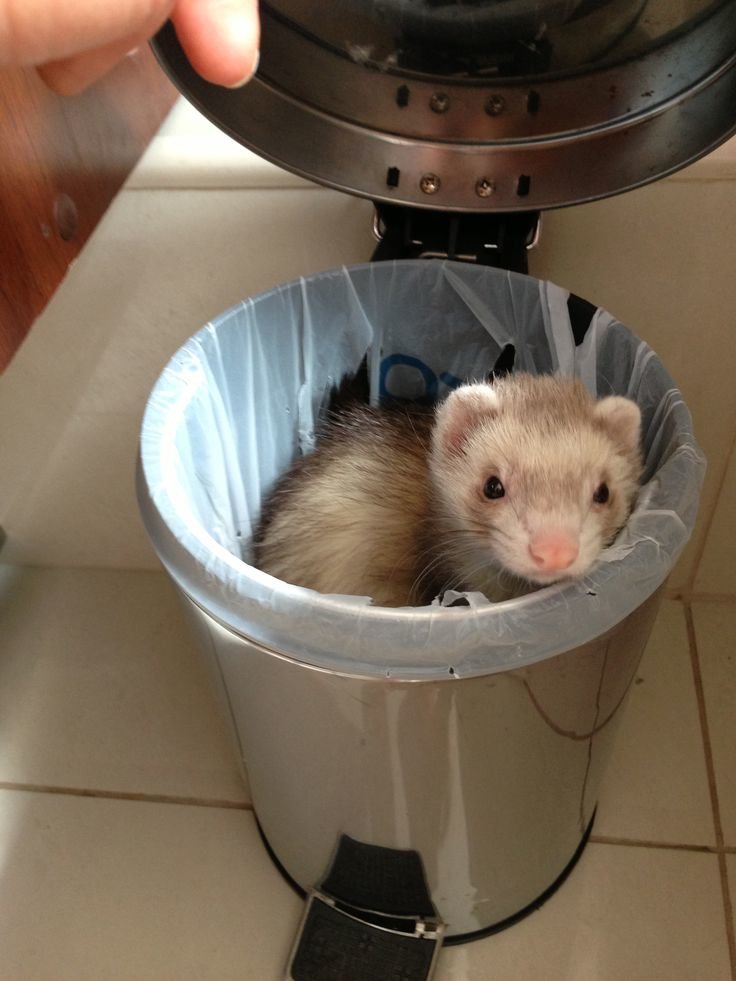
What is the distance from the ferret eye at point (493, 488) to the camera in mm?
582

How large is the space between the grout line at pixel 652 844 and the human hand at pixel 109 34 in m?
0.72

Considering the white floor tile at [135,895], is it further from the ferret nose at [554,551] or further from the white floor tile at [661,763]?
the ferret nose at [554,551]

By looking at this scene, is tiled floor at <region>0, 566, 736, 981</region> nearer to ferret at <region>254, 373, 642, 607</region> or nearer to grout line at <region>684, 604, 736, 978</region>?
grout line at <region>684, 604, 736, 978</region>

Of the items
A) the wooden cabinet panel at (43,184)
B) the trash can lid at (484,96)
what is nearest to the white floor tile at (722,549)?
the trash can lid at (484,96)

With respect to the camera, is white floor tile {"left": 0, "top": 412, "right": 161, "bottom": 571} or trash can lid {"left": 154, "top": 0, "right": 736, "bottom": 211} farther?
white floor tile {"left": 0, "top": 412, "right": 161, "bottom": 571}

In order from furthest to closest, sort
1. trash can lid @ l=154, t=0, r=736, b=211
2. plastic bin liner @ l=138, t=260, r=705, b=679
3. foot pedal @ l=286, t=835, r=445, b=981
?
foot pedal @ l=286, t=835, r=445, b=981 < trash can lid @ l=154, t=0, r=736, b=211 < plastic bin liner @ l=138, t=260, r=705, b=679

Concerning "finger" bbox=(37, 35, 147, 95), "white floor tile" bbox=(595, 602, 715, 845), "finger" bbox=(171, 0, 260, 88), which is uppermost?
"finger" bbox=(37, 35, 147, 95)

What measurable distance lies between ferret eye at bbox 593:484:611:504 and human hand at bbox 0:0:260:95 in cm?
36

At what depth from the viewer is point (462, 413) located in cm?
62

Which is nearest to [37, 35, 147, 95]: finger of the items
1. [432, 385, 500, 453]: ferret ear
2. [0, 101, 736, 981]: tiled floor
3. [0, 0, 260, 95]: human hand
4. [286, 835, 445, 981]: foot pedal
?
[0, 0, 260, 95]: human hand

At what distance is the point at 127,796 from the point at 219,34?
74 cm

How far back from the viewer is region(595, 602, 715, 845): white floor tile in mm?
791

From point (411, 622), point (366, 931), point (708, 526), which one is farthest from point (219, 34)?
point (708, 526)

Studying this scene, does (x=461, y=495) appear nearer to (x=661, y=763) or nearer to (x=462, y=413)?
(x=462, y=413)
